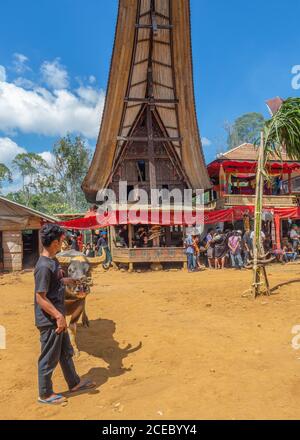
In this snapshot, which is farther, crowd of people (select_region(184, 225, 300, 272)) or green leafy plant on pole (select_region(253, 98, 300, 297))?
crowd of people (select_region(184, 225, 300, 272))

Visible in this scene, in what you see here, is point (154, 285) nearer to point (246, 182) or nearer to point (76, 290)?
point (76, 290)

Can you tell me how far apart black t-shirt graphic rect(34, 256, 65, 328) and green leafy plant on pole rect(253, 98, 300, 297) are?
532 centimetres

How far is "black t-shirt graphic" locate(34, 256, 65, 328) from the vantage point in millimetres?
3488

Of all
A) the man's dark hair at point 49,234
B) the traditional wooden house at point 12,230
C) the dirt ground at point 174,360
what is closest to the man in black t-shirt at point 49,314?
the man's dark hair at point 49,234

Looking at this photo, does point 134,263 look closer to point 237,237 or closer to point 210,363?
point 237,237

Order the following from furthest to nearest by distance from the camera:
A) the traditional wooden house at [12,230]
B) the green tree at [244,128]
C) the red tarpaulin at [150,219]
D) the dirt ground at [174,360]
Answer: the green tree at [244,128] → the traditional wooden house at [12,230] → the red tarpaulin at [150,219] → the dirt ground at [174,360]

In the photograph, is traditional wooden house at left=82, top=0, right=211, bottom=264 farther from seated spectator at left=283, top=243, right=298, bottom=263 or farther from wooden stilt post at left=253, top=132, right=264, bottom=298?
wooden stilt post at left=253, top=132, right=264, bottom=298

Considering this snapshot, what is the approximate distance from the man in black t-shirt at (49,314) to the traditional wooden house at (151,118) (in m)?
12.2

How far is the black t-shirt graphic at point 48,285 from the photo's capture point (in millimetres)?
3488

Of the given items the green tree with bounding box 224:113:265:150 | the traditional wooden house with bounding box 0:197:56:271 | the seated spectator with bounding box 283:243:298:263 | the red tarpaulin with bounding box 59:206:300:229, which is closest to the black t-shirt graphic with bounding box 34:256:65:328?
the red tarpaulin with bounding box 59:206:300:229

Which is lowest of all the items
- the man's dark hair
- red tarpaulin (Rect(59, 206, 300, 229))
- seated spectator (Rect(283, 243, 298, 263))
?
seated spectator (Rect(283, 243, 298, 263))

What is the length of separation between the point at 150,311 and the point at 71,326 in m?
2.64

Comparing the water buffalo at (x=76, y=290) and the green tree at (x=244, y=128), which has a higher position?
the green tree at (x=244, y=128)

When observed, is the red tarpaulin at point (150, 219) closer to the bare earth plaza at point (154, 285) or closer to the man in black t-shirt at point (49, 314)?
the bare earth plaza at point (154, 285)
